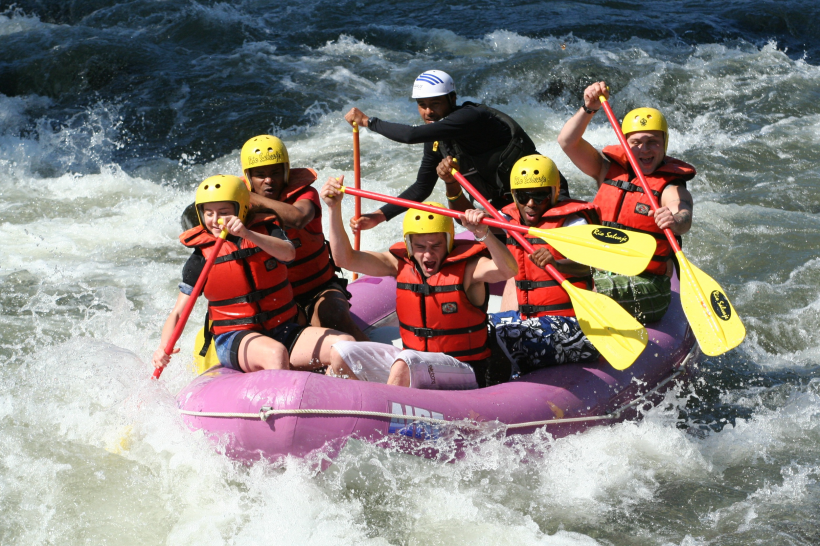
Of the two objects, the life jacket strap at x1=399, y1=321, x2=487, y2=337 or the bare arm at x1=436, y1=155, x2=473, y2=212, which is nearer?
the life jacket strap at x1=399, y1=321, x2=487, y2=337

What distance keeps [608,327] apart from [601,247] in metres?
0.39

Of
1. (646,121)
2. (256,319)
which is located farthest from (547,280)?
(256,319)

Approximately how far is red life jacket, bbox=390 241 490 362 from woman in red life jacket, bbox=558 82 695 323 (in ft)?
3.08

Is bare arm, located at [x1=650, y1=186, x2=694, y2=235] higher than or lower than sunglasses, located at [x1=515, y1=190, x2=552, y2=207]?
lower

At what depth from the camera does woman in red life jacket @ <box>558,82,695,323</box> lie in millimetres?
4602

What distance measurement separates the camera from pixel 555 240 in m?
4.16

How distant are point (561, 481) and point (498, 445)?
1.35 ft

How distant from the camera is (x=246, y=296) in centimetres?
418

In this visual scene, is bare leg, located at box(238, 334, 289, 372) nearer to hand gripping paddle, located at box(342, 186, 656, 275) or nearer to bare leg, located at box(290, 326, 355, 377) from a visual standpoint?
bare leg, located at box(290, 326, 355, 377)

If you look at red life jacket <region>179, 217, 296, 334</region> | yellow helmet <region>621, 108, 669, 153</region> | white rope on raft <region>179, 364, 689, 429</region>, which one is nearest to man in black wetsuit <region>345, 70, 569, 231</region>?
yellow helmet <region>621, 108, 669, 153</region>

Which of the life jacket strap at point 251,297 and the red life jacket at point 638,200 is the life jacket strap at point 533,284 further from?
the life jacket strap at point 251,297

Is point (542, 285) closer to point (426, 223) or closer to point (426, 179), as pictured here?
point (426, 223)

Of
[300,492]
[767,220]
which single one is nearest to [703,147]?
[767,220]

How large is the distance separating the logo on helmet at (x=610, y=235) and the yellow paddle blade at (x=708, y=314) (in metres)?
0.42
